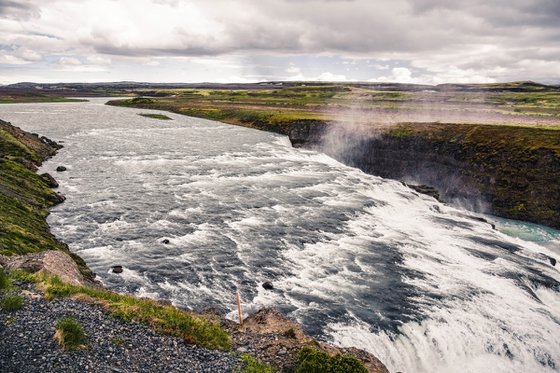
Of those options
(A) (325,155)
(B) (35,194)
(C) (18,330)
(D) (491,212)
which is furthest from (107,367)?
(A) (325,155)

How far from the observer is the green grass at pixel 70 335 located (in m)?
16.8

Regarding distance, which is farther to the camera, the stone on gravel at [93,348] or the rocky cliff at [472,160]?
the rocky cliff at [472,160]

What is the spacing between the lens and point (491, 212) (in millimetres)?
64188

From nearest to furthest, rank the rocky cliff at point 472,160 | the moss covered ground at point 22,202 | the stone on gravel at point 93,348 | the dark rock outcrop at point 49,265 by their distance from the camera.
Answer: the stone on gravel at point 93,348, the dark rock outcrop at point 49,265, the moss covered ground at point 22,202, the rocky cliff at point 472,160

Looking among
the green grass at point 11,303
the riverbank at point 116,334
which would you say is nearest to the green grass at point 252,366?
the riverbank at point 116,334

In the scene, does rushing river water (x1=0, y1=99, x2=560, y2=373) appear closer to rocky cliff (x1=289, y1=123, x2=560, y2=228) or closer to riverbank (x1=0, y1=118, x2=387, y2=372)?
riverbank (x1=0, y1=118, x2=387, y2=372)

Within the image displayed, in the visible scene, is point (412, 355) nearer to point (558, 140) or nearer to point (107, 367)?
point (107, 367)

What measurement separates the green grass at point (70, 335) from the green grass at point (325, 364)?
9.47 metres

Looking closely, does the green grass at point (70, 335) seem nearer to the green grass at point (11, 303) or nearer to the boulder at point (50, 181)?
the green grass at point (11, 303)

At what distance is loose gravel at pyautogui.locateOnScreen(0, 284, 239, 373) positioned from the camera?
15.9 metres

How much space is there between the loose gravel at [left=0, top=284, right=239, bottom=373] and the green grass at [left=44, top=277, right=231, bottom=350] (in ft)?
1.51

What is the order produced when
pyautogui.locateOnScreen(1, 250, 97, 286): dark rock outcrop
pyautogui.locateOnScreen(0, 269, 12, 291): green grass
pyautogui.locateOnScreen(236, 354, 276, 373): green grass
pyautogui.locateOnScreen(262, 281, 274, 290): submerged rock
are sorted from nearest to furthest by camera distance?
pyautogui.locateOnScreen(236, 354, 276, 373): green grass < pyautogui.locateOnScreen(0, 269, 12, 291): green grass < pyautogui.locateOnScreen(1, 250, 97, 286): dark rock outcrop < pyautogui.locateOnScreen(262, 281, 274, 290): submerged rock

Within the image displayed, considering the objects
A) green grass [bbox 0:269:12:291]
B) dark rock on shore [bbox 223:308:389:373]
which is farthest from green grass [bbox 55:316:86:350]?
dark rock on shore [bbox 223:308:389:373]

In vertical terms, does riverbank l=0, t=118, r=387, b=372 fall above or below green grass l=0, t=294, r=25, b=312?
below
